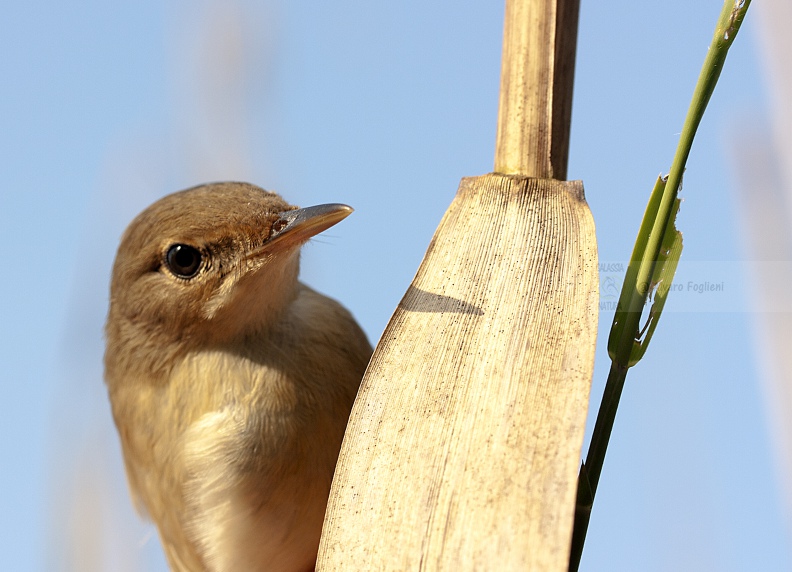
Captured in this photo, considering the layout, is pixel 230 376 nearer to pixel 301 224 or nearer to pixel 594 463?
pixel 301 224

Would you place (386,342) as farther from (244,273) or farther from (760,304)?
(760,304)

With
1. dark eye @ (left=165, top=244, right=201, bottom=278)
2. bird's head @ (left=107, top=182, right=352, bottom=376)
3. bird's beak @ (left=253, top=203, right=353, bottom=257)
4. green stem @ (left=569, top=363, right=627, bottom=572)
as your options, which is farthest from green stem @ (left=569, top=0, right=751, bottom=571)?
dark eye @ (left=165, top=244, right=201, bottom=278)

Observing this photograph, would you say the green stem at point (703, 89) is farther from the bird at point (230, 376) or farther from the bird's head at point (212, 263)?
the bird's head at point (212, 263)

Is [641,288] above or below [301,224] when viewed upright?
below

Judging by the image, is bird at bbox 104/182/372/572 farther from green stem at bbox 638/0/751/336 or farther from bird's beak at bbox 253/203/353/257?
green stem at bbox 638/0/751/336

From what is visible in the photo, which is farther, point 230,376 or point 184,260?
point 184,260

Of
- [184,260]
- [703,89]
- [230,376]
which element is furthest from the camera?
[184,260]

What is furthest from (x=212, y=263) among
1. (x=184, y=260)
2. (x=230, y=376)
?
(x=230, y=376)

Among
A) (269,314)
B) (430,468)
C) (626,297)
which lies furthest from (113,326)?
(626,297)
